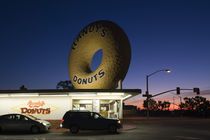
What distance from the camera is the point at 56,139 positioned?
44.9ft

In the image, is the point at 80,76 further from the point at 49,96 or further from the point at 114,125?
the point at 114,125

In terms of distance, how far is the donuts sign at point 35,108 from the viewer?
78.5 feet

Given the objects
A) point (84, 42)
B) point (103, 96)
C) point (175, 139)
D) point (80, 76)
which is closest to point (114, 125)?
point (175, 139)

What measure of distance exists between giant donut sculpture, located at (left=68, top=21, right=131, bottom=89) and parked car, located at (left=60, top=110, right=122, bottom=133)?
818 cm

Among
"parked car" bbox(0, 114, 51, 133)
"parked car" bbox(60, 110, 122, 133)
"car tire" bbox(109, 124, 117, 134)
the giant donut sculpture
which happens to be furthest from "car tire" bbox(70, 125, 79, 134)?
the giant donut sculpture

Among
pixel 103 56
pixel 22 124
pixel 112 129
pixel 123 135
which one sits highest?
pixel 103 56

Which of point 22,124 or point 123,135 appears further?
point 22,124

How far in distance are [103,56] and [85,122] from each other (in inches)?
426

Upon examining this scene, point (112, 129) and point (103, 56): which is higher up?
point (103, 56)

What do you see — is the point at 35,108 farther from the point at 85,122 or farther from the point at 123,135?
the point at 123,135

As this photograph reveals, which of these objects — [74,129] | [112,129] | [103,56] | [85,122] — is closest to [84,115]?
[85,122]

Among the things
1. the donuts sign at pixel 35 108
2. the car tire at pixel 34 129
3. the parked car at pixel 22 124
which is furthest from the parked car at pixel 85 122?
the donuts sign at pixel 35 108

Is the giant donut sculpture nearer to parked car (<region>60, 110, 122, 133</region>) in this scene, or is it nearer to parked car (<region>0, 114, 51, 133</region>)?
parked car (<region>60, 110, 122, 133</region>)

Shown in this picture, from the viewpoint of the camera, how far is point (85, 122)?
A: 56.1 feet
